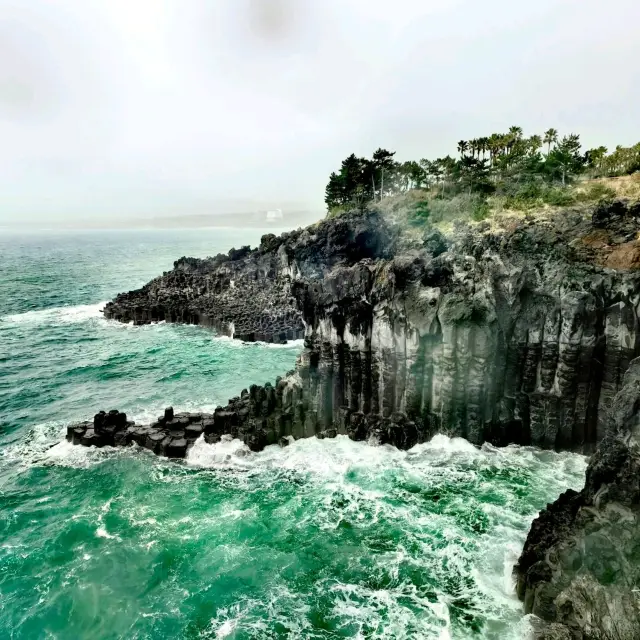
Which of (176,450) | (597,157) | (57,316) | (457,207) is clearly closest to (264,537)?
(176,450)

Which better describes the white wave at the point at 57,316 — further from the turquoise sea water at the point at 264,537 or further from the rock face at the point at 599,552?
the rock face at the point at 599,552

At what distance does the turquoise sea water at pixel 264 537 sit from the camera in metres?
16.3

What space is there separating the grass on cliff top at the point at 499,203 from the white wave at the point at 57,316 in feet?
154

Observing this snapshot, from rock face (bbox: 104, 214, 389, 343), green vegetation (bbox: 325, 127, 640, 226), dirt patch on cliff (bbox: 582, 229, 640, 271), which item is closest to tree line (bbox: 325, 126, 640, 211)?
green vegetation (bbox: 325, 127, 640, 226)

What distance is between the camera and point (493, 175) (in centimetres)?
7431

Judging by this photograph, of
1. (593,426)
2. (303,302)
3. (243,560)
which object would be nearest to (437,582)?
(243,560)

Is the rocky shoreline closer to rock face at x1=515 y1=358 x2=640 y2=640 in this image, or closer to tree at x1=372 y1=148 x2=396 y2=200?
rock face at x1=515 y1=358 x2=640 y2=640

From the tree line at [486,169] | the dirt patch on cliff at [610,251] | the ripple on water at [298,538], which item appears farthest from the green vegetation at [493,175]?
the ripple on water at [298,538]

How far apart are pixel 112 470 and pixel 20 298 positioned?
7451 centimetres

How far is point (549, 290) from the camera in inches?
975

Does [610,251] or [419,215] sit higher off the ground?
[419,215]

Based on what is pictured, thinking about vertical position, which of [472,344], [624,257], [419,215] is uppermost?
[419,215]

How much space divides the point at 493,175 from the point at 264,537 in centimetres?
6975

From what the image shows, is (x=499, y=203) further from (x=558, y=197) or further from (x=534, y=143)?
(x=534, y=143)
